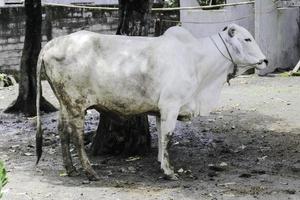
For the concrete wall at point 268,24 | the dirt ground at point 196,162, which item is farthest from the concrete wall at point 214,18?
the dirt ground at point 196,162

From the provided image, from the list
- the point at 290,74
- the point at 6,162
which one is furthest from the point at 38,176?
the point at 290,74

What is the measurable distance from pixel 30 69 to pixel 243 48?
564 centimetres

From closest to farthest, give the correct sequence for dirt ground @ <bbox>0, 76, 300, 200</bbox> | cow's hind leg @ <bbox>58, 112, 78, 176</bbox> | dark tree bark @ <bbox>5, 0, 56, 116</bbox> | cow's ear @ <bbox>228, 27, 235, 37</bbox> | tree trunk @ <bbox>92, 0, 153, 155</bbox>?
dirt ground @ <bbox>0, 76, 300, 200</bbox>, cow's hind leg @ <bbox>58, 112, 78, 176</bbox>, cow's ear @ <bbox>228, 27, 235, 37</bbox>, tree trunk @ <bbox>92, 0, 153, 155</bbox>, dark tree bark @ <bbox>5, 0, 56, 116</bbox>

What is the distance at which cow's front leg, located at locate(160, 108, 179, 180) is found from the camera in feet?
22.0

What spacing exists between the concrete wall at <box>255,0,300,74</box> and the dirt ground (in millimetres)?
4064

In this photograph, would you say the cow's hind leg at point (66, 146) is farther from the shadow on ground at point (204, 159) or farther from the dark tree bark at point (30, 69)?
the dark tree bark at point (30, 69)

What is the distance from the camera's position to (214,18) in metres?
16.7

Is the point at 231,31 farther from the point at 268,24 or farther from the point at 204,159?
the point at 268,24

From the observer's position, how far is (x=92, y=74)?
664 cm

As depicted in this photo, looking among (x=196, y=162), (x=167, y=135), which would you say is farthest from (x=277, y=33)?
(x=167, y=135)

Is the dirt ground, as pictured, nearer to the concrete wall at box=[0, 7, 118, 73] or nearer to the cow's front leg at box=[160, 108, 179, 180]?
the cow's front leg at box=[160, 108, 179, 180]

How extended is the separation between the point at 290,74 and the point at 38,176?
938 cm

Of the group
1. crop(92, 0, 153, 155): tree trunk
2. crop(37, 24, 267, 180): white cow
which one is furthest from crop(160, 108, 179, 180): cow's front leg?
crop(92, 0, 153, 155): tree trunk

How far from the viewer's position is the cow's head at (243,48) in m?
7.02
